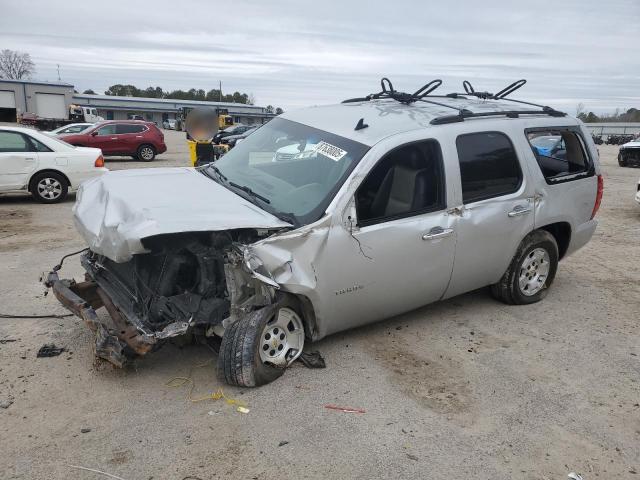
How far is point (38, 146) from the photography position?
9930mm

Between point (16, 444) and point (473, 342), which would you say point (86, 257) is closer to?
point (16, 444)

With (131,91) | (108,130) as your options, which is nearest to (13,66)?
(131,91)

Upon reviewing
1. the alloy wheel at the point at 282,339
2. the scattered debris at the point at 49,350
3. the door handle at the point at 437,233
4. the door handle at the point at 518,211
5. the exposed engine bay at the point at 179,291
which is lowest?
the scattered debris at the point at 49,350

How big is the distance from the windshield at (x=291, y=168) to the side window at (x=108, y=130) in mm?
16967

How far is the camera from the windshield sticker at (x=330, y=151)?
4.02m

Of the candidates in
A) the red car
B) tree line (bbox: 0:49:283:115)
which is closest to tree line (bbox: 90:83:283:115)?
tree line (bbox: 0:49:283:115)

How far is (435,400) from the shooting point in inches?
141

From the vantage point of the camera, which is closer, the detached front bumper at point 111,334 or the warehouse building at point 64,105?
the detached front bumper at point 111,334

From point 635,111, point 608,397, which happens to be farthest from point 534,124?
point 635,111

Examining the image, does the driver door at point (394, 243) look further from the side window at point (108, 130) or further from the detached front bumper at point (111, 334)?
the side window at point (108, 130)

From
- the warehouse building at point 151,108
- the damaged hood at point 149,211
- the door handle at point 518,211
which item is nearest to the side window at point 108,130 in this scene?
the damaged hood at point 149,211

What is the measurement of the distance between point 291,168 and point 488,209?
170cm

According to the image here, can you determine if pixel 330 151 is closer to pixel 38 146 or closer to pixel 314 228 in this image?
pixel 314 228

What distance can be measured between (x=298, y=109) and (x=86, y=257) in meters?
2.38
